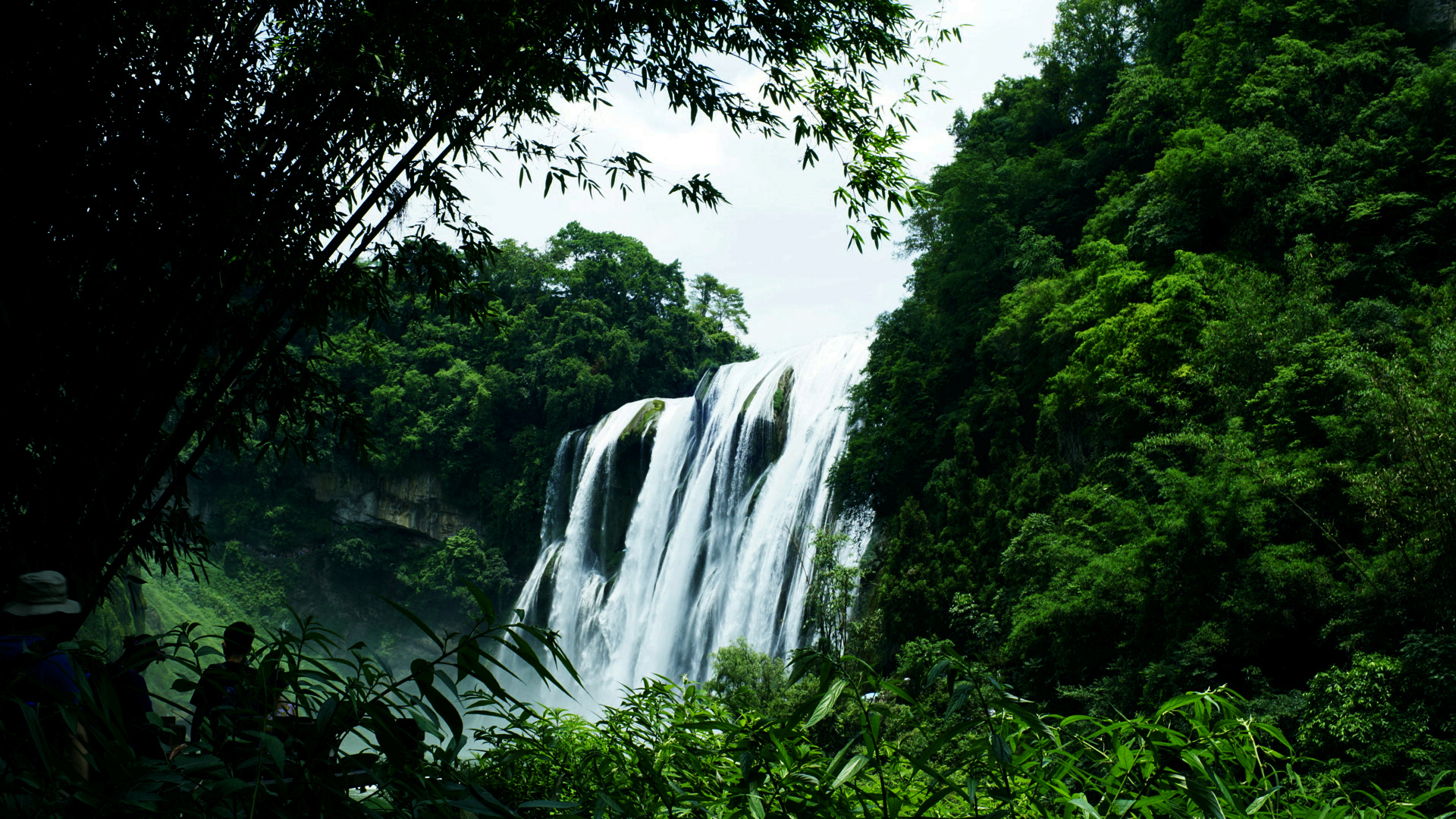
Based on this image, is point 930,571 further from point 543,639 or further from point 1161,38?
point 543,639

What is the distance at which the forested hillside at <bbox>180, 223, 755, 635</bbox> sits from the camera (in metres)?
28.4

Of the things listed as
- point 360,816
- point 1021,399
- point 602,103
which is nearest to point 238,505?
point 1021,399

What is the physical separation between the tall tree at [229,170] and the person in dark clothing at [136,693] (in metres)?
0.25

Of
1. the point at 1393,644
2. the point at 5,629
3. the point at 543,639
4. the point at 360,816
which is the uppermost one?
the point at 1393,644

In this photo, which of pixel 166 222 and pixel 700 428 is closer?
pixel 166 222

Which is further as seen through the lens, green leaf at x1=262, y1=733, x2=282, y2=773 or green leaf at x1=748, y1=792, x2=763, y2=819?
green leaf at x1=748, y1=792, x2=763, y2=819

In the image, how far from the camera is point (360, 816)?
3.20ft

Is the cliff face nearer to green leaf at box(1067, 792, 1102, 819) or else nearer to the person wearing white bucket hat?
the person wearing white bucket hat

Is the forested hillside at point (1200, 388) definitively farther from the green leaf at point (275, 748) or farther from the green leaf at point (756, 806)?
the green leaf at point (275, 748)

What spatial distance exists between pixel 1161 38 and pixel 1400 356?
9576 mm

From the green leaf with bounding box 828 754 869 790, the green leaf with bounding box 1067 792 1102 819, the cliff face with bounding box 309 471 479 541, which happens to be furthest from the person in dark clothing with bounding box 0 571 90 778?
the cliff face with bounding box 309 471 479 541

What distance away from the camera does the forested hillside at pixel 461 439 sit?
93.1ft

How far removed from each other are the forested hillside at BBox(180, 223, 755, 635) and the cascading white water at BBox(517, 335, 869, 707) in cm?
529

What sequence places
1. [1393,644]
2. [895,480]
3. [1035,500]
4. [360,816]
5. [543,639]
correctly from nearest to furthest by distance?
1. [360,816]
2. [543,639]
3. [1393,644]
4. [1035,500]
5. [895,480]
